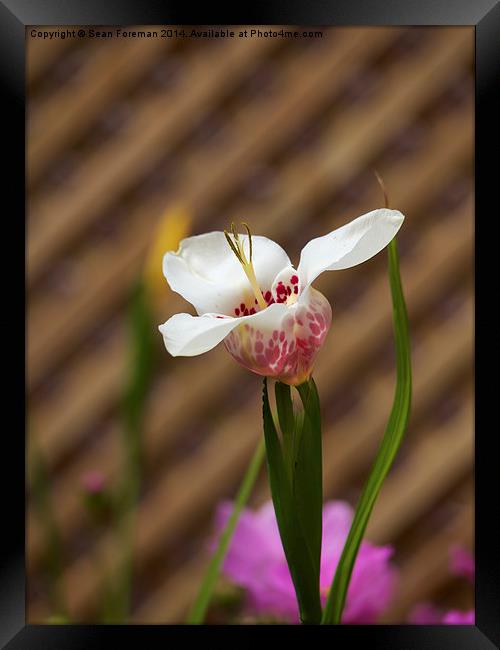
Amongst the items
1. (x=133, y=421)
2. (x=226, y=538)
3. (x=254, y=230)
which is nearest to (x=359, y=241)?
(x=226, y=538)

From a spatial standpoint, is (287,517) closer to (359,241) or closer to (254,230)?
(359,241)

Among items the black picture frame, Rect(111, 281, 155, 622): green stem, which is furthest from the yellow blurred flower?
the black picture frame

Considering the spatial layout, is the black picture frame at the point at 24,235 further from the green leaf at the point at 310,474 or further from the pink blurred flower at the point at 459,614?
the green leaf at the point at 310,474

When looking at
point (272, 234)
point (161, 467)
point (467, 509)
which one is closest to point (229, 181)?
point (272, 234)

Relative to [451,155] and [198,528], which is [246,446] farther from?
[451,155]

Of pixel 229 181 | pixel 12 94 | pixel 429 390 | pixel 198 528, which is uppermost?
pixel 229 181

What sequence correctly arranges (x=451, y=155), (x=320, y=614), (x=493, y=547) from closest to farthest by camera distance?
(x=320, y=614) → (x=493, y=547) → (x=451, y=155)

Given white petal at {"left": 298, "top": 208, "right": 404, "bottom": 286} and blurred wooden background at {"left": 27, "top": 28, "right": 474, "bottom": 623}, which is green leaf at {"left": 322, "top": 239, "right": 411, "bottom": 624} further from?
blurred wooden background at {"left": 27, "top": 28, "right": 474, "bottom": 623}
